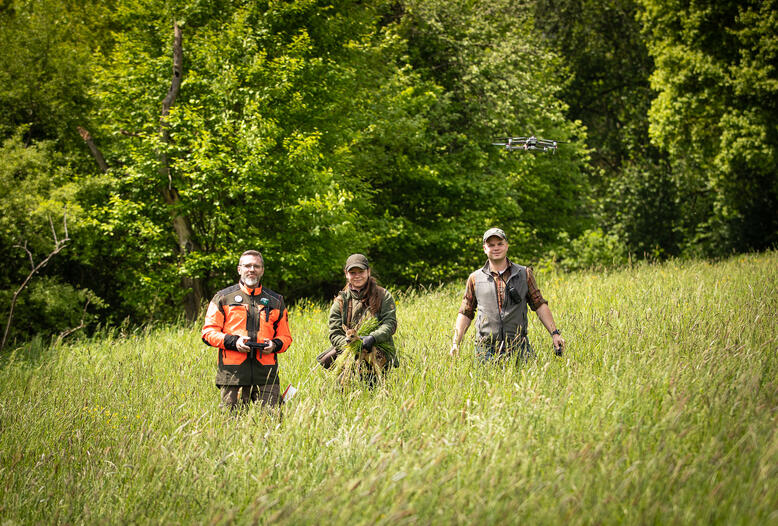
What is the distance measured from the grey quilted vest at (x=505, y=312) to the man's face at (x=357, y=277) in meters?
0.97

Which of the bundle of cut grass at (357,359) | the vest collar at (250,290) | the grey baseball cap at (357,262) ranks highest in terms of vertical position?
the grey baseball cap at (357,262)

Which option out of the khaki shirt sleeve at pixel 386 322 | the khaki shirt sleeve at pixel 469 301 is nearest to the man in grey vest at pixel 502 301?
the khaki shirt sleeve at pixel 469 301

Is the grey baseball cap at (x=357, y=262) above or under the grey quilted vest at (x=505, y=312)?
above

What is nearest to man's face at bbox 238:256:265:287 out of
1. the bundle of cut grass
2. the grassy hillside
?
the bundle of cut grass

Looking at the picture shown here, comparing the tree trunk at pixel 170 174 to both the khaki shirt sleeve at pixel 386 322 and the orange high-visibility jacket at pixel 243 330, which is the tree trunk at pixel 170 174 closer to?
the orange high-visibility jacket at pixel 243 330

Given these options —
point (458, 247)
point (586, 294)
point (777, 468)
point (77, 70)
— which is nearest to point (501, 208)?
point (458, 247)

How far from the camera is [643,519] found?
6.97ft

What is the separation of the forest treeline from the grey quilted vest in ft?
23.1

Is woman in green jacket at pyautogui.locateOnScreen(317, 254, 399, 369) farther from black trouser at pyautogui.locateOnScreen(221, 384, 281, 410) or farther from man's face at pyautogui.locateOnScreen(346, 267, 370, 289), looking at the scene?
black trouser at pyautogui.locateOnScreen(221, 384, 281, 410)

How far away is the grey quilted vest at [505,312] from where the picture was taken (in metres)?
5.01

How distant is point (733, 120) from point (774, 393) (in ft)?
57.9

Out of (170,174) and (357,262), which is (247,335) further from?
(170,174)

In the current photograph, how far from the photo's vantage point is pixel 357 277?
4750 millimetres

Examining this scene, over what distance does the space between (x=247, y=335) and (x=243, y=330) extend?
0.05 meters
